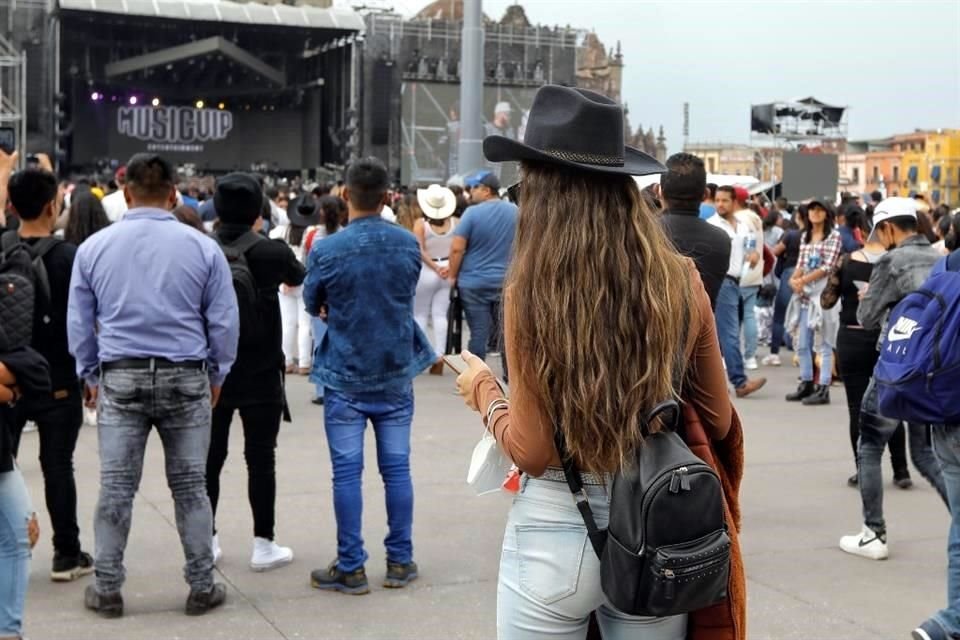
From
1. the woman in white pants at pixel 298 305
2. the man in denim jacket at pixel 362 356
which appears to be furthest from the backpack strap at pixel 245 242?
the woman in white pants at pixel 298 305

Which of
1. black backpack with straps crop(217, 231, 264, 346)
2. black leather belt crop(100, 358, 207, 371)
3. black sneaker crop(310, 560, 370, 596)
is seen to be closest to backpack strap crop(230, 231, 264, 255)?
black backpack with straps crop(217, 231, 264, 346)

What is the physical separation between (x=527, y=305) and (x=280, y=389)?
3.44 metres

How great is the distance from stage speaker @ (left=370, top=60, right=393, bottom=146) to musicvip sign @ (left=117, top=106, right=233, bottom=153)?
26.4ft

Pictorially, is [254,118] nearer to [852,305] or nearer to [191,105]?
[191,105]

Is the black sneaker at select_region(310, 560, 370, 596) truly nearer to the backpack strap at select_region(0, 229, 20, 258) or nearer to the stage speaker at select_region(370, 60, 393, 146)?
the backpack strap at select_region(0, 229, 20, 258)

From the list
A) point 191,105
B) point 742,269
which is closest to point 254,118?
point 191,105

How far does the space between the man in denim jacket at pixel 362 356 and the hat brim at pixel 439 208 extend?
6.73 metres

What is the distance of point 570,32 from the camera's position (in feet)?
142

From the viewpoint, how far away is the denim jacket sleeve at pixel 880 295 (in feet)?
21.0

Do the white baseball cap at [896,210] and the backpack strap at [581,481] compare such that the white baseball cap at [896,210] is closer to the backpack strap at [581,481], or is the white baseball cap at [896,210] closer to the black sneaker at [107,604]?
the black sneaker at [107,604]

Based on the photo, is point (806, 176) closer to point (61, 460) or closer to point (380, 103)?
point (61, 460)

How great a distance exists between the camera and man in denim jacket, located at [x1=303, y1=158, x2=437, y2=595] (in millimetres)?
5562

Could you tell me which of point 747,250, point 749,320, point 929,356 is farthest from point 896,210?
point 749,320

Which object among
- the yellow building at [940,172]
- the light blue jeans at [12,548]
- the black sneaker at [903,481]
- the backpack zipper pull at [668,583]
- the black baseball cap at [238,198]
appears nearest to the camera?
the backpack zipper pull at [668,583]
